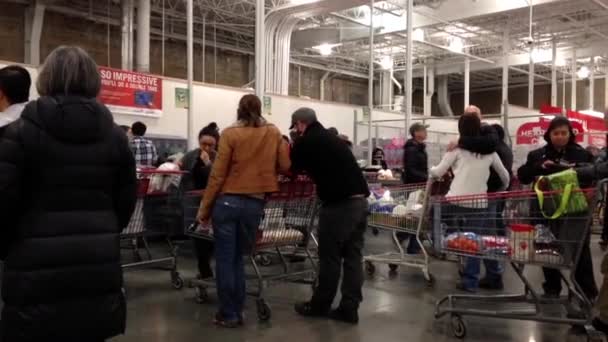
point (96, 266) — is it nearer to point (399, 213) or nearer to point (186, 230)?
point (186, 230)

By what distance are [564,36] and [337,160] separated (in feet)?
43.8

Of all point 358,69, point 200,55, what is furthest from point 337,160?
point 358,69

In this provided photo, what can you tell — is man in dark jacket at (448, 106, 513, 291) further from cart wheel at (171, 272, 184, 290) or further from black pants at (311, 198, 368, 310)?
cart wheel at (171, 272, 184, 290)

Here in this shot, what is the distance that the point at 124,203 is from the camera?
6.86ft

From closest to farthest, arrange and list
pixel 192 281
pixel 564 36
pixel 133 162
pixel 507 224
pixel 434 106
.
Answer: pixel 133 162 → pixel 507 224 → pixel 192 281 → pixel 564 36 → pixel 434 106

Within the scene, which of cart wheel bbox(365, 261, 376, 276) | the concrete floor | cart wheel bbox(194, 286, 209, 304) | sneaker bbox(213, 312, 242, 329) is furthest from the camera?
cart wheel bbox(365, 261, 376, 276)

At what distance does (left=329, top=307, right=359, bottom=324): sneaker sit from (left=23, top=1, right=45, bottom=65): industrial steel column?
1004 centimetres

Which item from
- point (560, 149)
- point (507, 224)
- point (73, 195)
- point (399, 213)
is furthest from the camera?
point (399, 213)

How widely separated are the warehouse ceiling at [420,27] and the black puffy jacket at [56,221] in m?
8.58

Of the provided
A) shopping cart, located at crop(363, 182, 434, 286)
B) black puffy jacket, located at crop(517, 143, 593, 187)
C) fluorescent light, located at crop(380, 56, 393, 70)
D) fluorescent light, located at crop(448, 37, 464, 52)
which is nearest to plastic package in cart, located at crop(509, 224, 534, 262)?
black puffy jacket, located at crop(517, 143, 593, 187)

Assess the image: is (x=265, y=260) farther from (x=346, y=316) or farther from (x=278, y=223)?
(x=346, y=316)

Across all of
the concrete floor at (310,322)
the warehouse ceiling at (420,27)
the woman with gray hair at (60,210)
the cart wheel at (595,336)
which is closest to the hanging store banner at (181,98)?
the warehouse ceiling at (420,27)

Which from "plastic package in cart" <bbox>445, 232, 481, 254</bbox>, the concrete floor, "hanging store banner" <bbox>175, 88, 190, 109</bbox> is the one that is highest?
"hanging store banner" <bbox>175, 88, 190, 109</bbox>

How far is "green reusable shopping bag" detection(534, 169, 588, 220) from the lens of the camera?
10.7 feet
